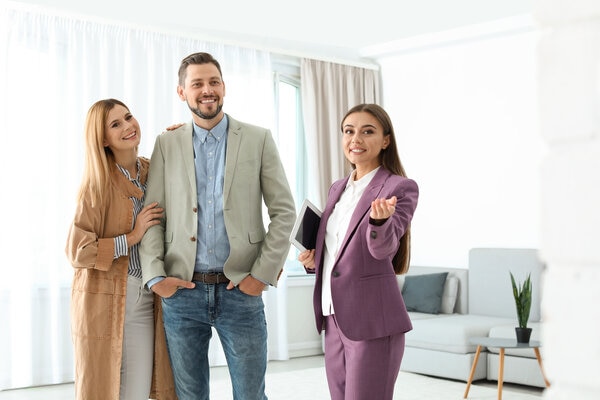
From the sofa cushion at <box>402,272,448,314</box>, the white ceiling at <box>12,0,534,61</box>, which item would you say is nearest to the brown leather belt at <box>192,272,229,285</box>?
the white ceiling at <box>12,0,534,61</box>

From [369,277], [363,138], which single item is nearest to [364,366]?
[369,277]

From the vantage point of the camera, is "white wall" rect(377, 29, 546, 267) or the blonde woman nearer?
the blonde woman

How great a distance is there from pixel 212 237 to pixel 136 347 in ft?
1.51

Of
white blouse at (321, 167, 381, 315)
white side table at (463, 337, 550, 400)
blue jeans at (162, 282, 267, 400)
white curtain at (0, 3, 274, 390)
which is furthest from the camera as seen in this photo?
white curtain at (0, 3, 274, 390)

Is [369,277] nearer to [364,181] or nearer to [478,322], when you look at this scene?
[364,181]

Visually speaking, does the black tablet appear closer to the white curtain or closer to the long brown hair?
the long brown hair

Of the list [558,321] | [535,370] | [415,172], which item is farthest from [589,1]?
[415,172]

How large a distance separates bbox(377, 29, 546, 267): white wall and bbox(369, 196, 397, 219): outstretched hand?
4.23 meters

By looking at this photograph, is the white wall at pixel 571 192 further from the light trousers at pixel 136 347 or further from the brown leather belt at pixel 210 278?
the light trousers at pixel 136 347

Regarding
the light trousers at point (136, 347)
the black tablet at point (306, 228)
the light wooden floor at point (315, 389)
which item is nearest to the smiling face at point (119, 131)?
the light trousers at point (136, 347)

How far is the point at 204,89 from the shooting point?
263 cm

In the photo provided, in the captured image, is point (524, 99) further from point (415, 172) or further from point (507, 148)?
point (415, 172)

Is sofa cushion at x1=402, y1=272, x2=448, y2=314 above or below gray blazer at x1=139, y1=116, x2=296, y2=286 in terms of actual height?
below

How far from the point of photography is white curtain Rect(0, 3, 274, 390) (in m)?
5.11
